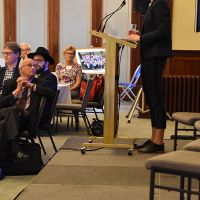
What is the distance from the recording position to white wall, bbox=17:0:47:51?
9961 millimetres

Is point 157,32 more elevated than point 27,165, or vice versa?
point 157,32

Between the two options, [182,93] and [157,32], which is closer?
[157,32]

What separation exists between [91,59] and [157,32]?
479 cm

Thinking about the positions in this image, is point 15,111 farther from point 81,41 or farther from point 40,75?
point 81,41

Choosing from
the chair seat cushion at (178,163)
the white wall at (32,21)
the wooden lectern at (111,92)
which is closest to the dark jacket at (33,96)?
the wooden lectern at (111,92)

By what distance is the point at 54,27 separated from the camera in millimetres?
9984

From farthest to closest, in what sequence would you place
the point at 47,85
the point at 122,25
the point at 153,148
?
the point at 122,25 → the point at 47,85 → the point at 153,148

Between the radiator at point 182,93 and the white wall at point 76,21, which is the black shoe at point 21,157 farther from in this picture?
the white wall at point 76,21

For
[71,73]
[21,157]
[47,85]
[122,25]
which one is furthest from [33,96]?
[122,25]

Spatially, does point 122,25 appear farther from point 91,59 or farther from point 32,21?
point 32,21

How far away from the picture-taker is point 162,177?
349 cm

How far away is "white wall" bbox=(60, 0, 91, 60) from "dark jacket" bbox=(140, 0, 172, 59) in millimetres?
5823

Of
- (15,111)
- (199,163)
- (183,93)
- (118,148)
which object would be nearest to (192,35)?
(183,93)

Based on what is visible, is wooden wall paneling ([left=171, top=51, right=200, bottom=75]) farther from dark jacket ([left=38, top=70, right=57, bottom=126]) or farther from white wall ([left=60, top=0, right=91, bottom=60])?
dark jacket ([left=38, top=70, right=57, bottom=126])
